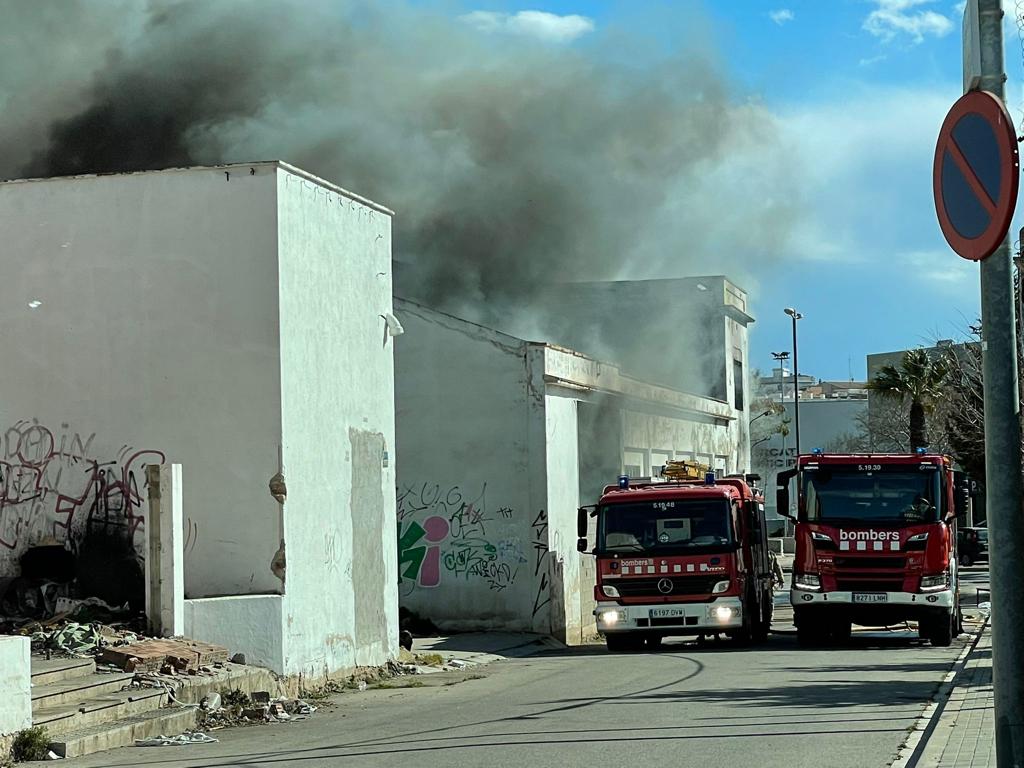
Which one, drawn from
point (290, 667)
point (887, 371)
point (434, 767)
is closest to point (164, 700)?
point (290, 667)

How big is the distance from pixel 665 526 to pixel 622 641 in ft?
5.81

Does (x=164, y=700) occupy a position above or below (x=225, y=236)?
below

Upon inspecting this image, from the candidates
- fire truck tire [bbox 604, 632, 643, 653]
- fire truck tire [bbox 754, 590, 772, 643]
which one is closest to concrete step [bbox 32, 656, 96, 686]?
fire truck tire [bbox 604, 632, 643, 653]

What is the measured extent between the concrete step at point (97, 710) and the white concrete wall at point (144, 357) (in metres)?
2.65

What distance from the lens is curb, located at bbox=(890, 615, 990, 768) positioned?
8.60m

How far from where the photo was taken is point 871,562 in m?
18.8

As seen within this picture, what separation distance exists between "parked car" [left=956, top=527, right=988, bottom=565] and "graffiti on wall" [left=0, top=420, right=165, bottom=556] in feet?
82.1

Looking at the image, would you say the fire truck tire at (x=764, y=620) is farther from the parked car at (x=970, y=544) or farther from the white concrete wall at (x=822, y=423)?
the white concrete wall at (x=822, y=423)

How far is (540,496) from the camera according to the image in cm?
2264

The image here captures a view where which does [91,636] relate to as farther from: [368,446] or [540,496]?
[540,496]

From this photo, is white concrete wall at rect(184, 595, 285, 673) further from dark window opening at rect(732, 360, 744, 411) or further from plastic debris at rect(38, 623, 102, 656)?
dark window opening at rect(732, 360, 744, 411)

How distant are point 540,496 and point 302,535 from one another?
8410 mm

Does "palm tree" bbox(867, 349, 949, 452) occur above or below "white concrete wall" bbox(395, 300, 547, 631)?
above

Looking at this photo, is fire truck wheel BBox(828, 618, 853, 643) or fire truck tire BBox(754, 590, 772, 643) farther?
fire truck tire BBox(754, 590, 772, 643)
